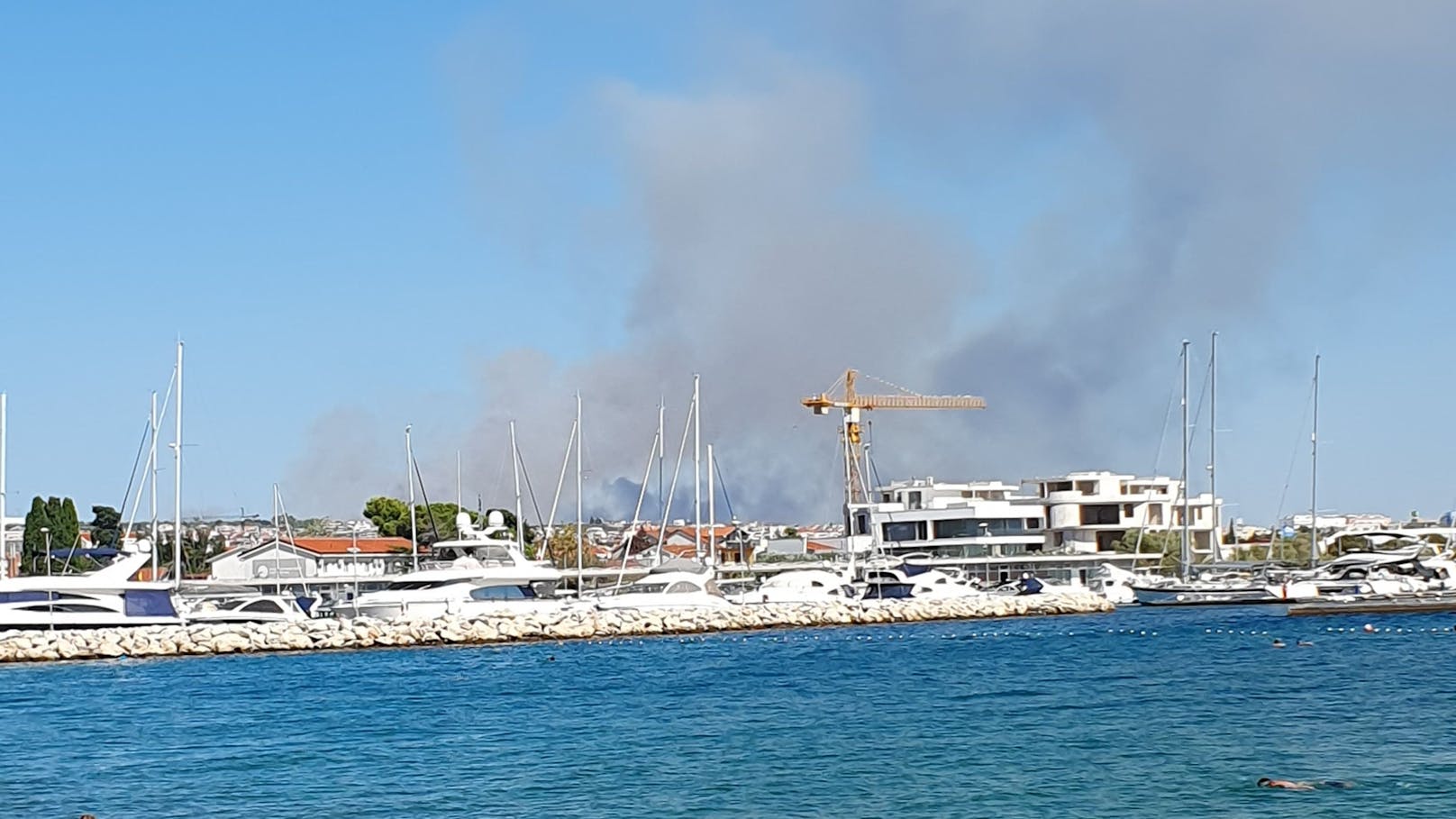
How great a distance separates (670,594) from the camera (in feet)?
235

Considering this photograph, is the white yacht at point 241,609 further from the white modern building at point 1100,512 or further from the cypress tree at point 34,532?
the white modern building at point 1100,512

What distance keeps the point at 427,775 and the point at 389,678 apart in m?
20.3

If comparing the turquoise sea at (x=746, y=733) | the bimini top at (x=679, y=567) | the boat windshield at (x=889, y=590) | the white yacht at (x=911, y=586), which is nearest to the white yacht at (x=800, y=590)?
the boat windshield at (x=889, y=590)

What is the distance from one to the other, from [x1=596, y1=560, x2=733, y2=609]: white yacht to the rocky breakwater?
34.0 inches

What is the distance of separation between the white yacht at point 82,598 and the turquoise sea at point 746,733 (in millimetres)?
4164

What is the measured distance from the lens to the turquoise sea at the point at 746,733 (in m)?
26.2

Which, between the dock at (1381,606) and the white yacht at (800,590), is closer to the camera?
the dock at (1381,606)

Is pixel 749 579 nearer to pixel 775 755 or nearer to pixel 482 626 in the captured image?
pixel 482 626

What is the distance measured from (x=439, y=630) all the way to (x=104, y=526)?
69898mm

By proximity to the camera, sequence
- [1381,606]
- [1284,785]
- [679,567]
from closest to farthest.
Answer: [1284,785], [1381,606], [679,567]

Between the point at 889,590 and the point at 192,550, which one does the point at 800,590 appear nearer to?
the point at 889,590

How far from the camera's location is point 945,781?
27531 millimetres

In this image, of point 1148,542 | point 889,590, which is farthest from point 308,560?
point 1148,542

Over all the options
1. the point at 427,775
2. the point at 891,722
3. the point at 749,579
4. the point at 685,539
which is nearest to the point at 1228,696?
the point at 891,722
